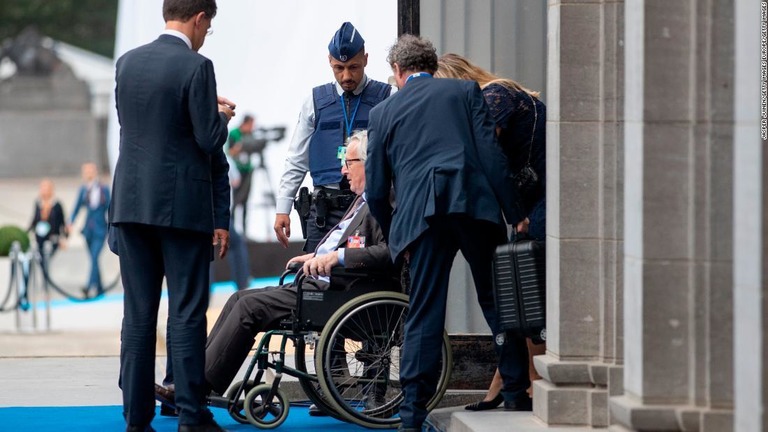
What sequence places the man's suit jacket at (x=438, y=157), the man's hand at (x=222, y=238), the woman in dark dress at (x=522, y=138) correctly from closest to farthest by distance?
the man's suit jacket at (x=438, y=157), the man's hand at (x=222, y=238), the woman in dark dress at (x=522, y=138)

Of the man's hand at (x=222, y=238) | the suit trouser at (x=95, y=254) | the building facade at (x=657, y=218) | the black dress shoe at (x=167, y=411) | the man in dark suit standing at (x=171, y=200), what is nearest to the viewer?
the building facade at (x=657, y=218)

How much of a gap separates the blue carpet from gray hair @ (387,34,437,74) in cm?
168

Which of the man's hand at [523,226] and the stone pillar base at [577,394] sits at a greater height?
the man's hand at [523,226]

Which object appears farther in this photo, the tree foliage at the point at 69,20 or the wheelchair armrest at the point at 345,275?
the tree foliage at the point at 69,20

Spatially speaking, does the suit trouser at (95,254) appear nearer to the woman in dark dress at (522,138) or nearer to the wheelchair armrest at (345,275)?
the wheelchair armrest at (345,275)

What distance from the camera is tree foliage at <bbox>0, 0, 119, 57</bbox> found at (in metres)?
37.9

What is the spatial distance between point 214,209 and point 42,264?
8276mm

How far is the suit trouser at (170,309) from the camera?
587cm

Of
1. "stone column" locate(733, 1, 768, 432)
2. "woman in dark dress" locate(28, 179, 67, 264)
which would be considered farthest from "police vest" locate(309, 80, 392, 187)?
"woman in dark dress" locate(28, 179, 67, 264)

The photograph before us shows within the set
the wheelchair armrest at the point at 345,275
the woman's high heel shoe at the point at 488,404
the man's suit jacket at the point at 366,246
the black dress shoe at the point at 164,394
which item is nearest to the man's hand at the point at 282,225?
the man's suit jacket at the point at 366,246

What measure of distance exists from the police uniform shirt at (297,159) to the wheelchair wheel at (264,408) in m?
1.09

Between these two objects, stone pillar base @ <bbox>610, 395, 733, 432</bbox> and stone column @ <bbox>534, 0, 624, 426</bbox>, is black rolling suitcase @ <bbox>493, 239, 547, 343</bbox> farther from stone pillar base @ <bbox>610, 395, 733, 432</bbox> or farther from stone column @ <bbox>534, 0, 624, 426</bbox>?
stone pillar base @ <bbox>610, 395, 733, 432</bbox>

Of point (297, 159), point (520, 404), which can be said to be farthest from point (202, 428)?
point (297, 159)

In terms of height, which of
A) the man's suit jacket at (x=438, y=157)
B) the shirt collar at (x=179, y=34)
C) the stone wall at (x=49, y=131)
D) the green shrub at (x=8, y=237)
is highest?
the stone wall at (x=49, y=131)
